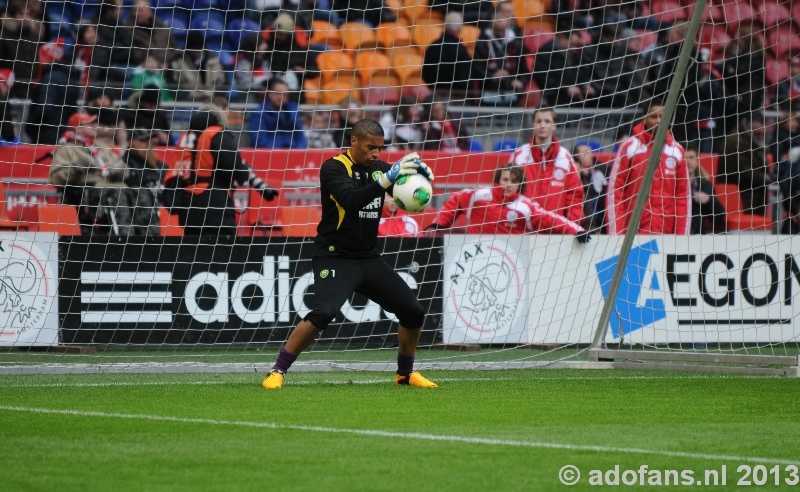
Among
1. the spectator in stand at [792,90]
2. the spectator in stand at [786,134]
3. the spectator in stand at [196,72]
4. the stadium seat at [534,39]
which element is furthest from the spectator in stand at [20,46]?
the spectator in stand at [792,90]

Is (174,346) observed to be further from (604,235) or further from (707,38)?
(707,38)

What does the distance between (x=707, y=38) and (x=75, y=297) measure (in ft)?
30.6

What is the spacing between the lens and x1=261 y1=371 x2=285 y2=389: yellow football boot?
842 centimetres

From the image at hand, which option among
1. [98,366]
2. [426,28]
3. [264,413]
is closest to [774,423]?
[264,413]

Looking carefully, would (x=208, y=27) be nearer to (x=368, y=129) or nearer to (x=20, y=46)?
(x=20, y=46)

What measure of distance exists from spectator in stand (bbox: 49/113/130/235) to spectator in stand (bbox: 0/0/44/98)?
75cm

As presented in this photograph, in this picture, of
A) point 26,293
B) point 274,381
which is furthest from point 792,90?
point 26,293

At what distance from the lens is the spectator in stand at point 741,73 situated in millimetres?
12617

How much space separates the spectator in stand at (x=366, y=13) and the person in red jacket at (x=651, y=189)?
3925 mm

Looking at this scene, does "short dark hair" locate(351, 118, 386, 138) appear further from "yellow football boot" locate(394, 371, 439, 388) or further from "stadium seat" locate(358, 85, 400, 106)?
"stadium seat" locate(358, 85, 400, 106)

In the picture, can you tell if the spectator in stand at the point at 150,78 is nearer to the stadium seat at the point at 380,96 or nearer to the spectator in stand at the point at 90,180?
the spectator in stand at the point at 90,180

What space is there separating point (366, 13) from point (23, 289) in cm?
633

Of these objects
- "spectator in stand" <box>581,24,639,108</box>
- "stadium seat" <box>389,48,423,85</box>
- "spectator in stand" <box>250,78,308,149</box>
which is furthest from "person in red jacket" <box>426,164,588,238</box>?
"stadium seat" <box>389,48,423,85</box>

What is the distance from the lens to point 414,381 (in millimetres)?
8844
